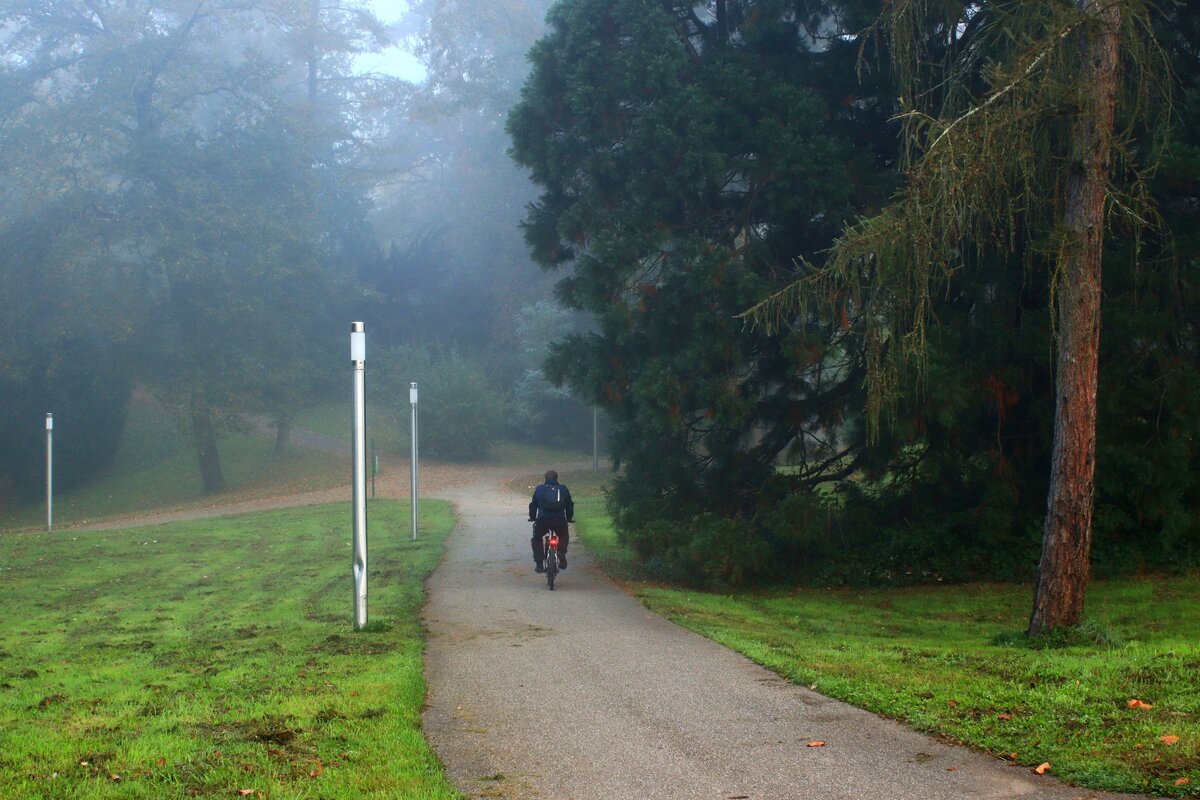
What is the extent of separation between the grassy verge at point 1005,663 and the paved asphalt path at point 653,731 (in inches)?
11.0

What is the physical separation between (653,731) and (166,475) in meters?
44.4

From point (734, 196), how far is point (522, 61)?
44.6m

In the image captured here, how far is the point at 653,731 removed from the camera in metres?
7.18

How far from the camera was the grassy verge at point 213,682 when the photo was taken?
6.00m

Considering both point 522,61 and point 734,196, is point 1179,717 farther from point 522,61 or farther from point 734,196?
point 522,61

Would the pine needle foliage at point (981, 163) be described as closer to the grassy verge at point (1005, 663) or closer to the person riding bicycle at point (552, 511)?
the grassy verge at point (1005, 663)

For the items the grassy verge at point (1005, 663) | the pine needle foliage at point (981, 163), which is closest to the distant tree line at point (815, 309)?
the pine needle foliage at point (981, 163)

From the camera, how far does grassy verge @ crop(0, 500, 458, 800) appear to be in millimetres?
6004

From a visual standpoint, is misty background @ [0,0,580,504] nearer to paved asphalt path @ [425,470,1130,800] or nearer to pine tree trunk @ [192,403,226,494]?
pine tree trunk @ [192,403,226,494]

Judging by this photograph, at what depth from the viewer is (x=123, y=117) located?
4234 centimetres

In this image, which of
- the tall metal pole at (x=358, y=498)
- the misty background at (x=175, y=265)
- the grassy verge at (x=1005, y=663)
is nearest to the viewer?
the grassy verge at (x=1005, y=663)

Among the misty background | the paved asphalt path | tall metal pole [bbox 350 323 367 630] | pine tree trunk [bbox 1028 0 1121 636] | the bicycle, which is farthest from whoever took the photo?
the misty background

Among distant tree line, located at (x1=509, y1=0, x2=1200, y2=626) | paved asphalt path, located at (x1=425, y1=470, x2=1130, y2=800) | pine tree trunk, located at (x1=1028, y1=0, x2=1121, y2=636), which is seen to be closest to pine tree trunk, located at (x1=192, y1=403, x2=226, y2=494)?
distant tree line, located at (x1=509, y1=0, x2=1200, y2=626)

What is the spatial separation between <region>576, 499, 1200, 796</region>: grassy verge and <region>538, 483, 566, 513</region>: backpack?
167 cm
